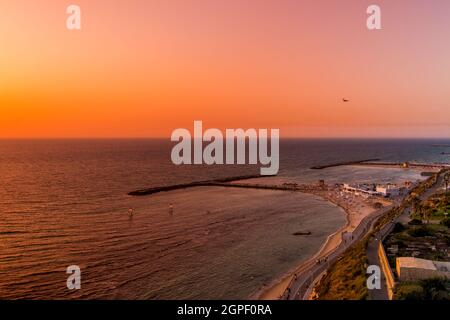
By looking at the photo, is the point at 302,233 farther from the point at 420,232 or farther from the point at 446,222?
the point at 446,222

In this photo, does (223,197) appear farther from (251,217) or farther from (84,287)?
(84,287)

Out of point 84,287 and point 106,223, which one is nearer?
point 84,287

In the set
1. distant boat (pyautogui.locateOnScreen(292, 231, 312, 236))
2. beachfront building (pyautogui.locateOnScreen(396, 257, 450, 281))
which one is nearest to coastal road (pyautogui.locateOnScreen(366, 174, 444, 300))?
beachfront building (pyautogui.locateOnScreen(396, 257, 450, 281))

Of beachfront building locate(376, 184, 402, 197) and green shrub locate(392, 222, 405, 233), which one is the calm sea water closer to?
green shrub locate(392, 222, 405, 233)

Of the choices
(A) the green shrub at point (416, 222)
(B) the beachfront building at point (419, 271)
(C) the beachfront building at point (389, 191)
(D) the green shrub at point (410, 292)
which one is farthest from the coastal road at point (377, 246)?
(C) the beachfront building at point (389, 191)

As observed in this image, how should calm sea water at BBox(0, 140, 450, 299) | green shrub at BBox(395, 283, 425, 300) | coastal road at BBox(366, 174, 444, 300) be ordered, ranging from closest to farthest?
green shrub at BBox(395, 283, 425, 300), coastal road at BBox(366, 174, 444, 300), calm sea water at BBox(0, 140, 450, 299)
